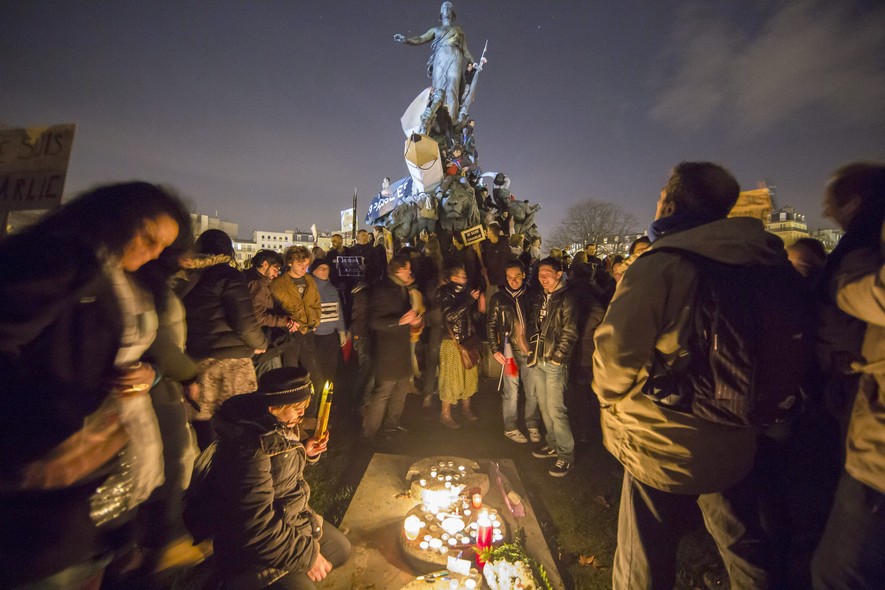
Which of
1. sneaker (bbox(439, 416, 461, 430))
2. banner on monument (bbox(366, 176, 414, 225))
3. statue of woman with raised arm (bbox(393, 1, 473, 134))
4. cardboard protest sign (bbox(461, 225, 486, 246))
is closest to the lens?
sneaker (bbox(439, 416, 461, 430))

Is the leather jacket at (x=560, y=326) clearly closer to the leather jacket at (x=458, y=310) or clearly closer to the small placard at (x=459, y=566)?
the leather jacket at (x=458, y=310)

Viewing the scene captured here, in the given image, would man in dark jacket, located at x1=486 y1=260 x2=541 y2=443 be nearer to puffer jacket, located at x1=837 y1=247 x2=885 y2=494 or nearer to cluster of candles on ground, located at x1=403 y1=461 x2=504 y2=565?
cluster of candles on ground, located at x1=403 y1=461 x2=504 y2=565

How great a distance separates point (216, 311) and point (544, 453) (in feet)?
13.4

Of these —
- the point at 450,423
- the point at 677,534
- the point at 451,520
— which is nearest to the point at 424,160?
the point at 450,423

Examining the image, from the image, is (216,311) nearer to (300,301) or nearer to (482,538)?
(300,301)

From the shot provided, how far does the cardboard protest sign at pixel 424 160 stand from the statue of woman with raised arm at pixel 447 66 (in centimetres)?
287

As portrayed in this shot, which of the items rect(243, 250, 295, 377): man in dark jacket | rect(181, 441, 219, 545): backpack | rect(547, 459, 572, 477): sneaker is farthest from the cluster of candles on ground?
rect(243, 250, 295, 377): man in dark jacket

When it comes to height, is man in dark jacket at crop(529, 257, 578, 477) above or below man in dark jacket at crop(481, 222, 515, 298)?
below

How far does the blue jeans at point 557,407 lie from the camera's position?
173 inches

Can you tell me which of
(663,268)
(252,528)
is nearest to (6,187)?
(252,528)

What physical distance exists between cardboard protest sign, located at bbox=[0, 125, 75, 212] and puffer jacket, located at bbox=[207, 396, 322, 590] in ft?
8.03

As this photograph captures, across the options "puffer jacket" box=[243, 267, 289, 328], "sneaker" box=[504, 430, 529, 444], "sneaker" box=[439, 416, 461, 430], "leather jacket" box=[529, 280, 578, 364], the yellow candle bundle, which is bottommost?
"sneaker" box=[504, 430, 529, 444]

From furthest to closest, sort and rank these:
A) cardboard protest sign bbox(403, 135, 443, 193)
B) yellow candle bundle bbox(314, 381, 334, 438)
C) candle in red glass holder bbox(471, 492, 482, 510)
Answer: cardboard protest sign bbox(403, 135, 443, 193), candle in red glass holder bbox(471, 492, 482, 510), yellow candle bundle bbox(314, 381, 334, 438)

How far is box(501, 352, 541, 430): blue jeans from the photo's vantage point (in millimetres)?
4902
